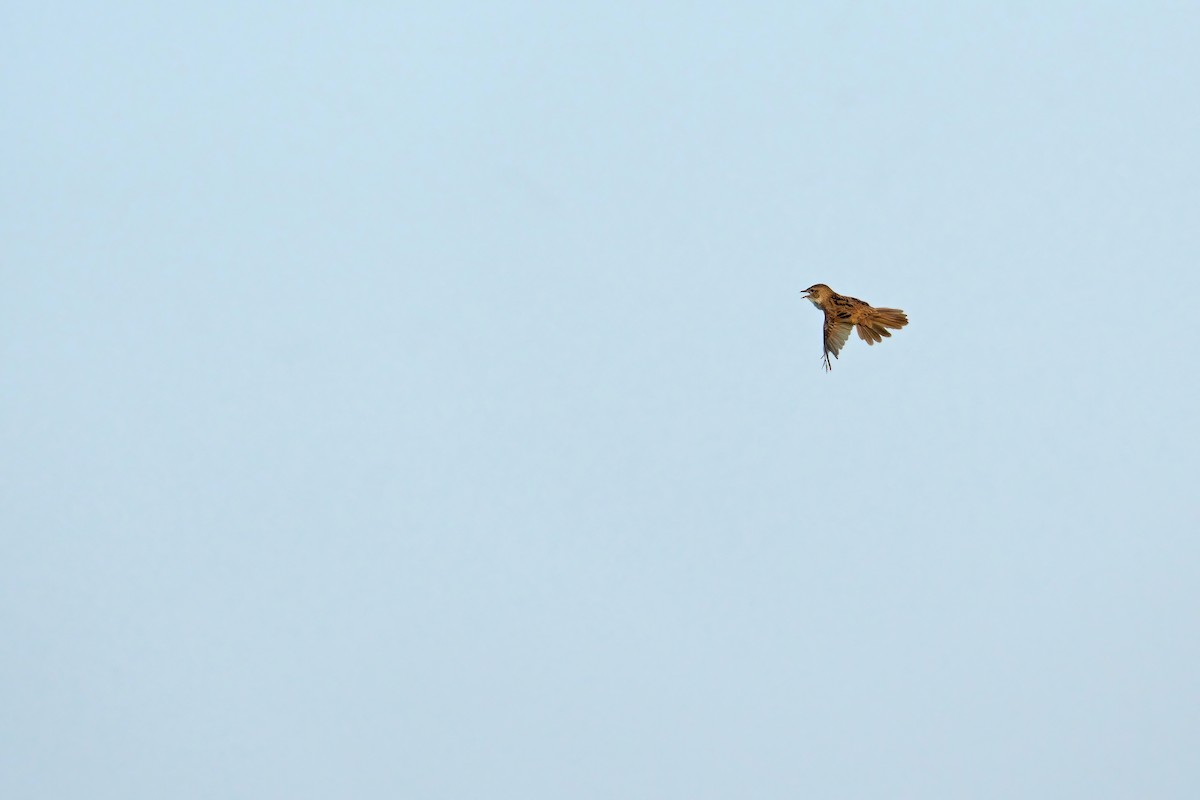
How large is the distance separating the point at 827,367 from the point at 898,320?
3.08 meters

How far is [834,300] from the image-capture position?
108ft

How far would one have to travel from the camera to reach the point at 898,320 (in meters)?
32.9

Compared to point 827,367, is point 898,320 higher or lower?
higher

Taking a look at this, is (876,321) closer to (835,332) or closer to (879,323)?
(879,323)

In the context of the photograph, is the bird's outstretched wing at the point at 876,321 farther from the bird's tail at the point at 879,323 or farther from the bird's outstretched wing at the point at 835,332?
the bird's outstretched wing at the point at 835,332

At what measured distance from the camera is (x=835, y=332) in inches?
1298

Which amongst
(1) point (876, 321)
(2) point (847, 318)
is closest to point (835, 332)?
(2) point (847, 318)

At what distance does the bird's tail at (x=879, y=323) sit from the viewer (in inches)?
1282

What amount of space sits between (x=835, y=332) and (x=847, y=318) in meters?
0.55

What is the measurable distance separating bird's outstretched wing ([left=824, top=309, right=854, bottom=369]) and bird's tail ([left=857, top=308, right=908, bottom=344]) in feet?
1.26

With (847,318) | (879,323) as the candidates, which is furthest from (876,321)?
(847,318)

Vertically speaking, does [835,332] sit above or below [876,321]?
below

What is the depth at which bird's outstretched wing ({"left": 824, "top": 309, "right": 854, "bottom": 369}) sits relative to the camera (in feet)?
108

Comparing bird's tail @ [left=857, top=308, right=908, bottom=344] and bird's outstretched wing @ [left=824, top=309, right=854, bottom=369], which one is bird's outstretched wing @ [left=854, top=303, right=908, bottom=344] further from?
bird's outstretched wing @ [left=824, top=309, right=854, bottom=369]
